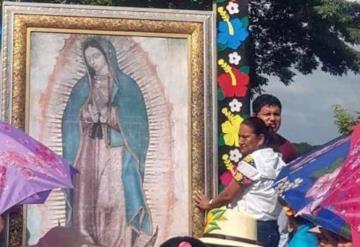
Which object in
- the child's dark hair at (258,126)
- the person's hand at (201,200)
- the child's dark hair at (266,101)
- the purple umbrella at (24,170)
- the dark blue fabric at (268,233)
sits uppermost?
the child's dark hair at (266,101)

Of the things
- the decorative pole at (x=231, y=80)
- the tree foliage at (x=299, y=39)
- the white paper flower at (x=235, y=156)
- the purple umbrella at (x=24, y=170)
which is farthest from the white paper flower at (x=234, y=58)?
the tree foliage at (x=299, y=39)

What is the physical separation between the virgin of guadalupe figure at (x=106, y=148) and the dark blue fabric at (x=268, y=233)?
→ 0.87 m

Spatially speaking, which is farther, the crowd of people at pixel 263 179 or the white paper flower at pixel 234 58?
the white paper flower at pixel 234 58

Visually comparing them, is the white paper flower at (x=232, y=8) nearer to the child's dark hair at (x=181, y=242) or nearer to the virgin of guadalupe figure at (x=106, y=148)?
the virgin of guadalupe figure at (x=106, y=148)

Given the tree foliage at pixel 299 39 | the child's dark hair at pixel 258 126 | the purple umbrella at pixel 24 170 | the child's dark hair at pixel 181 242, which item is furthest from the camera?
the tree foliage at pixel 299 39

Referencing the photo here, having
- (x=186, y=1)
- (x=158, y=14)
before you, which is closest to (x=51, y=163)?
(x=158, y=14)

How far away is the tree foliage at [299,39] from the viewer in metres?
15.8

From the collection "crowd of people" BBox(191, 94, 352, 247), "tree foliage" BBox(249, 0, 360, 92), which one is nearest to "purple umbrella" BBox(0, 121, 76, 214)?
"crowd of people" BBox(191, 94, 352, 247)

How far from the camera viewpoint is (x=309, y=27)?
16.3 meters

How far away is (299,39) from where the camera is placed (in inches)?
665

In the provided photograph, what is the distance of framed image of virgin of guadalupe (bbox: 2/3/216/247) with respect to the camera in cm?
598

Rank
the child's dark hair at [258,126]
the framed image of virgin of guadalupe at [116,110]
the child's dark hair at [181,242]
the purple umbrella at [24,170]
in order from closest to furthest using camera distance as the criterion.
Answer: the child's dark hair at [181,242]
the purple umbrella at [24,170]
the child's dark hair at [258,126]
the framed image of virgin of guadalupe at [116,110]

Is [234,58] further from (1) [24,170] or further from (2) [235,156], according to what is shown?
(1) [24,170]

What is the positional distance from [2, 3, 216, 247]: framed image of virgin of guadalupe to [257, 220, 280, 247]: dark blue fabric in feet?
2.18
